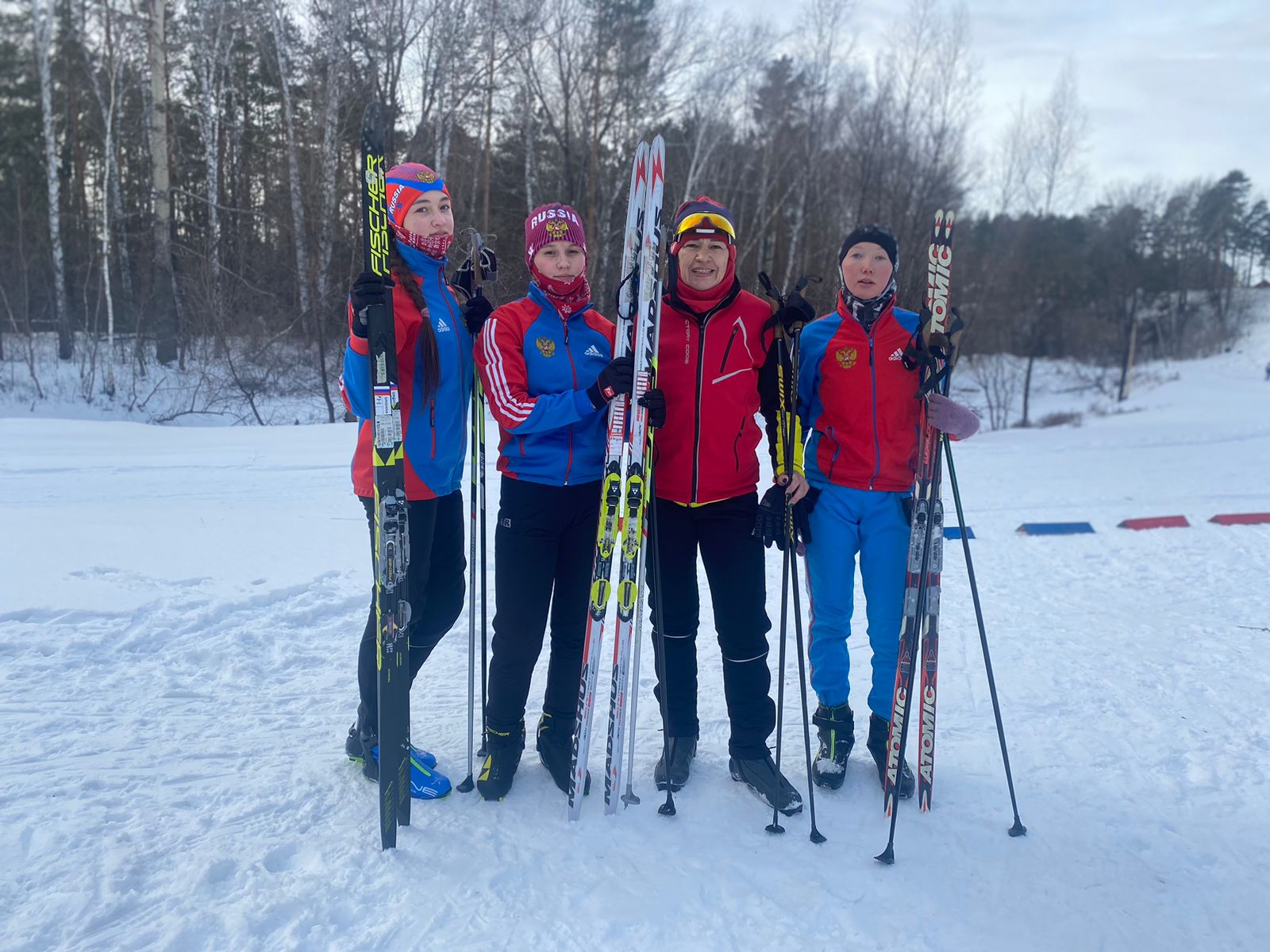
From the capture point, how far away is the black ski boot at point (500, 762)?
8.36ft

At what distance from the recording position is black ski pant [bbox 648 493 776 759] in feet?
8.38

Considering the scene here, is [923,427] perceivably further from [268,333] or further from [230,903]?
[268,333]

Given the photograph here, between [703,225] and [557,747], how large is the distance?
174cm

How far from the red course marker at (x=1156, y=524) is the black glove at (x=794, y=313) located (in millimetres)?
5298

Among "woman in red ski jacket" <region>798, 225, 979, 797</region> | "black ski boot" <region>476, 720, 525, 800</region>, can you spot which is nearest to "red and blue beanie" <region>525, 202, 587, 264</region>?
"woman in red ski jacket" <region>798, 225, 979, 797</region>

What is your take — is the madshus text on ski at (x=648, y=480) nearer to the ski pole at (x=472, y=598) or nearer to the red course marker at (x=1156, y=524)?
the ski pole at (x=472, y=598)

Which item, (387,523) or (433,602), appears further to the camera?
(433,602)

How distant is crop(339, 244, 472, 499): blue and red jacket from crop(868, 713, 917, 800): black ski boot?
1.67 metres

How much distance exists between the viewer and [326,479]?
703 centimetres

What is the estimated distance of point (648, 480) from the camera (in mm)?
2461

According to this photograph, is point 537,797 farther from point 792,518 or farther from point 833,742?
point 792,518

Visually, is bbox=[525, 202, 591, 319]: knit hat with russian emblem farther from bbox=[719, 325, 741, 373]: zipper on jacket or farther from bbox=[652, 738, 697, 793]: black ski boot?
bbox=[652, 738, 697, 793]: black ski boot

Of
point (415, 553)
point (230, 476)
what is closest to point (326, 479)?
point (230, 476)

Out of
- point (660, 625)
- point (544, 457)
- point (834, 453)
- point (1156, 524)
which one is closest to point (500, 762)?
point (660, 625)
